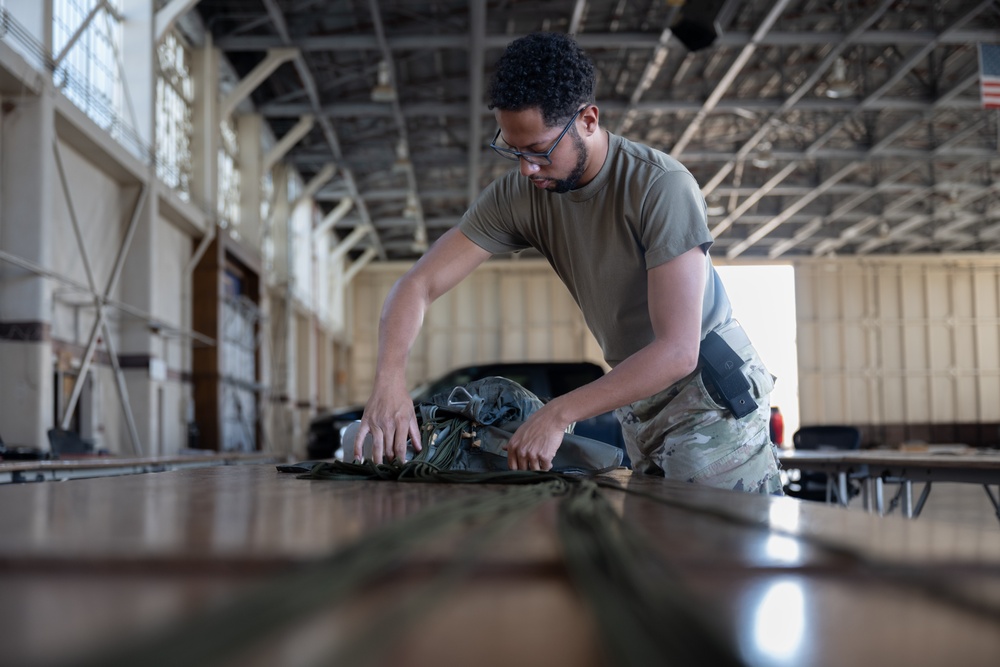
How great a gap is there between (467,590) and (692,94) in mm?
17779

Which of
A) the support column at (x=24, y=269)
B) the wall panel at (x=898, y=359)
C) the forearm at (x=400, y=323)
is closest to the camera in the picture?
the forearm at (x=400, y=323)

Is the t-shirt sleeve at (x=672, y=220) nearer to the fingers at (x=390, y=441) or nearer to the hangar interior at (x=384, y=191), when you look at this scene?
the fingers at (x=390, y=441)

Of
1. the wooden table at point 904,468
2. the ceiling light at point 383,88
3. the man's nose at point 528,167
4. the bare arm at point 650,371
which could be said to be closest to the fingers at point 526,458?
the bare arm at point 650,371

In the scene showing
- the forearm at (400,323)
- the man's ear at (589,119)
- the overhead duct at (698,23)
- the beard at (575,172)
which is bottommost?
the forearm at (400,323)

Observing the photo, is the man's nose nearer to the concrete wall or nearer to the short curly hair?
the short curly hair

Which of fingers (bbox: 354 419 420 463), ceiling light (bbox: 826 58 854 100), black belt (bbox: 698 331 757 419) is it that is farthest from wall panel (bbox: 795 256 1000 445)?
fingers (bbox: 354 419 420 463)

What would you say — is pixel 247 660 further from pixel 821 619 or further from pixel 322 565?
pixel 821 619

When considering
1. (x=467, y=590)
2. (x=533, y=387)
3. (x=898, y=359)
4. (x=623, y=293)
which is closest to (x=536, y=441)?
(x=623, y=293)

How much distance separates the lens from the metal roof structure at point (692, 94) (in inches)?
548

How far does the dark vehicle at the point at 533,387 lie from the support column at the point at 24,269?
99.7 inches

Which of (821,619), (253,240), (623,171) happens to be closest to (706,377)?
(623,171)

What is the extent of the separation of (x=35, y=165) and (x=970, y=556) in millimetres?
8529

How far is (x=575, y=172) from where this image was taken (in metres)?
2.29

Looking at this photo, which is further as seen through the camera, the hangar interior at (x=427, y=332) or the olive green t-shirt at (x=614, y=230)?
the olive green t-shirt at (x=614, y=230)
